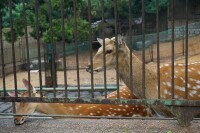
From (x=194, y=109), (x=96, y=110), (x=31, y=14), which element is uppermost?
(x=31, y=14)

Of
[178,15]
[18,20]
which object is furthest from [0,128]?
[178,15]

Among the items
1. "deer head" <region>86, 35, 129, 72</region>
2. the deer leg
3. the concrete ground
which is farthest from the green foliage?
the deer leg

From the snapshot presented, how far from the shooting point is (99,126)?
4098mm

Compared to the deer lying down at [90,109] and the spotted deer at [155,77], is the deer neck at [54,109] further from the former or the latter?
the spotted deer at [155,77]

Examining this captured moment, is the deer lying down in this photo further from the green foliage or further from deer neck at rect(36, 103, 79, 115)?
the green foliage

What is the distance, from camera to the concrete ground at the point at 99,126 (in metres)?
3.95

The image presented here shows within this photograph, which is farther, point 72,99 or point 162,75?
point 162,75

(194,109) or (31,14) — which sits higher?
(31,14)

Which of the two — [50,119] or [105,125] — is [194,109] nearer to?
[105,125]

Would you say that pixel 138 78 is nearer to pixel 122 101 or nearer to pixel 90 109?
pixel 90 109

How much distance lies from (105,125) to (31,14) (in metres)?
11.8

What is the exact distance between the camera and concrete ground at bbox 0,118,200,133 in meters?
3.95

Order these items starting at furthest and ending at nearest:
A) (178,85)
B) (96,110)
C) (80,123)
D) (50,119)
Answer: (96,110) < (178,85) < (50,119) < (80,123)

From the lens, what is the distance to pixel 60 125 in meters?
4.18
